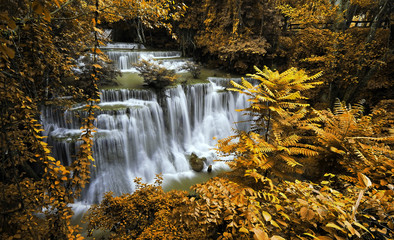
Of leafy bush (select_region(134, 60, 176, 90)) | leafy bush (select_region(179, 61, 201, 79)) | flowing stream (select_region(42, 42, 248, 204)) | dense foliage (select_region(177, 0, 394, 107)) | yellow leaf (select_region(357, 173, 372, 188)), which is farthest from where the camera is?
leafy bush (select_region(179, 61, 201, 79))

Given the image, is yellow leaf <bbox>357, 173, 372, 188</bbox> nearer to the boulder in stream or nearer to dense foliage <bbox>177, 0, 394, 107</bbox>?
the boulder in stream

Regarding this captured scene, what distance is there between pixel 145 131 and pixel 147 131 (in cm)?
13

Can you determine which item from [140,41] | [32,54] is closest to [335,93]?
[32,54]

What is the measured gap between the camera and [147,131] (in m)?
9.45

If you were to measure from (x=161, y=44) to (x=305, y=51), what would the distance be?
1308cm

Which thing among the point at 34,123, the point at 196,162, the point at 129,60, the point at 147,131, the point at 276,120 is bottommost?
the point at 196,162

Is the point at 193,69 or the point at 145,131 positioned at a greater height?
the point at 193,69

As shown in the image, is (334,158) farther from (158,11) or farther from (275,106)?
(158,11)

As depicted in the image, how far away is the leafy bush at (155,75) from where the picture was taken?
9.95 meters

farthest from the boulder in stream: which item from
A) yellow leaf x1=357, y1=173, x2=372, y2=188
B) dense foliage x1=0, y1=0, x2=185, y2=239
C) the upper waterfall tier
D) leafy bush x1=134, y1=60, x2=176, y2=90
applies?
yellow leaf x1=357, y1=173, x2=372, y2=188

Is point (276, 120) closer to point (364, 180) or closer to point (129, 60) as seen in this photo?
point (364, 180)

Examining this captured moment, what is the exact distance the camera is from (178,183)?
27.7 ft

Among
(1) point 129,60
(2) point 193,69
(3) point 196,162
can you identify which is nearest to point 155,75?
(2) point 193,69

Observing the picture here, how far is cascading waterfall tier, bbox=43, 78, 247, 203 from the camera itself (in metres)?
7.67
